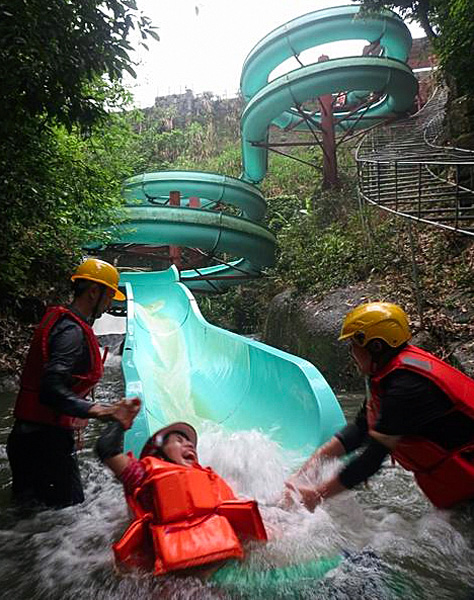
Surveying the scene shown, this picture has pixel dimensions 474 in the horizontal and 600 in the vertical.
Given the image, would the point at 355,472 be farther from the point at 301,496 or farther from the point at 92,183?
the point at 92,183

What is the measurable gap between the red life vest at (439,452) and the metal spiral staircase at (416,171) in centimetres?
330

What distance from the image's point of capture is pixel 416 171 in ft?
28.8

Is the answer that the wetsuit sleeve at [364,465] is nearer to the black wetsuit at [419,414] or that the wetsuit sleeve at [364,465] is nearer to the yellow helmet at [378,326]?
the black wetsuit at [419,414]

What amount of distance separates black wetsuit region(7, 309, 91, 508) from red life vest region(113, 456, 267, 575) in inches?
22.1

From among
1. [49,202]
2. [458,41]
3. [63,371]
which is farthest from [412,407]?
[458,41]

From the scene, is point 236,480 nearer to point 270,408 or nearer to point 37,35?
point 270,408

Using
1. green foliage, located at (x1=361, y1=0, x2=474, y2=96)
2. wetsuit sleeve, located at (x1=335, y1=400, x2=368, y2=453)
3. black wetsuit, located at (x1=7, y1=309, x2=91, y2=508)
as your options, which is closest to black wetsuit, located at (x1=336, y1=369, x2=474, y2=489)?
wetsuit sleeve, located at (x1=335, y1=400, x2=368, y2=453)

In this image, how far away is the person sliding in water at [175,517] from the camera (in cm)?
190

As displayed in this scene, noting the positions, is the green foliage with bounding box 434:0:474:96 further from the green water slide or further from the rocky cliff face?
the rocky cliff face

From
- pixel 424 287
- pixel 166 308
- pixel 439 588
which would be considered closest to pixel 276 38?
pixel 166 308

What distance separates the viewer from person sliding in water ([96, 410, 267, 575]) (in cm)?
190

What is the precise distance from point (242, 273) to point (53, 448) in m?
10.8

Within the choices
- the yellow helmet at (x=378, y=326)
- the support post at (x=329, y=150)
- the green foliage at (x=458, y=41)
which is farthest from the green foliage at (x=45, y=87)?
the support post at (x=329, y=150)

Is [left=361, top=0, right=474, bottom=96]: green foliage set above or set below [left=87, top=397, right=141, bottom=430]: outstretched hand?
above
